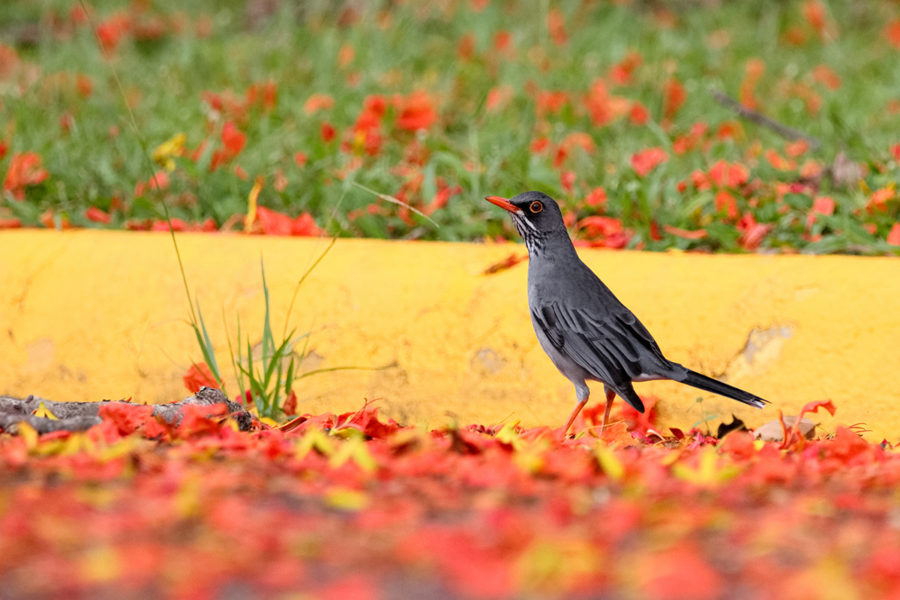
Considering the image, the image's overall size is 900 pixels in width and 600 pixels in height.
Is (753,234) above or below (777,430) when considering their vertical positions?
above

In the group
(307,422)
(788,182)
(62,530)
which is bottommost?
(307,422)

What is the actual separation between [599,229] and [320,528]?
8.64 ft

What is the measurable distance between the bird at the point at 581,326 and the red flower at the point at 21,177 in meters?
2.70

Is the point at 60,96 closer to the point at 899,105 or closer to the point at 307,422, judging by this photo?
the point at 307,422

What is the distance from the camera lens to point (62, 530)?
1797 millimetres

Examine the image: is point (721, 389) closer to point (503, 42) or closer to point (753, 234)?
point (753, 234)

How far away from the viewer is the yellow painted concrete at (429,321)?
3297mm

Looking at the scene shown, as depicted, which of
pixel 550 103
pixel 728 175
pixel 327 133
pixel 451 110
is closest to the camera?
pixel 728 175

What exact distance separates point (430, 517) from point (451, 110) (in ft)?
16.0

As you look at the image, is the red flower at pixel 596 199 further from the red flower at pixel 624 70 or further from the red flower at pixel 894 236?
the red flower at pixel 624 70

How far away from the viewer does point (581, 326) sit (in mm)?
3082

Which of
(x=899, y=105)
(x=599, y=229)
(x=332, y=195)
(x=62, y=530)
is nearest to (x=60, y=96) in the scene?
(x=332, y=195)

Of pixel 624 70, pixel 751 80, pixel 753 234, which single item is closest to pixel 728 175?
pixel 753 234

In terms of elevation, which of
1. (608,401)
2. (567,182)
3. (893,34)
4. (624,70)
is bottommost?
(608,401)
